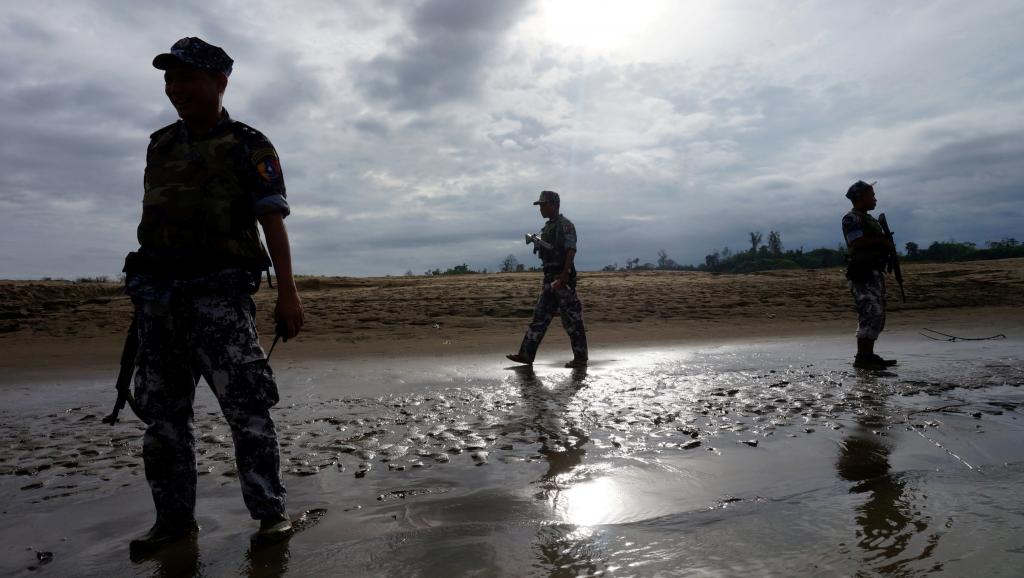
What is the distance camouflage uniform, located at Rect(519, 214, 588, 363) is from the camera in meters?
7.95

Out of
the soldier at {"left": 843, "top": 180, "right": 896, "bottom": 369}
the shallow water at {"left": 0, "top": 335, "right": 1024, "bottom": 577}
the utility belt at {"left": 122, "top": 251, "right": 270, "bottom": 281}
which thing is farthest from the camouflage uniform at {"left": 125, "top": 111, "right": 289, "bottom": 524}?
the soldier at {"left": 843, "top": 180, "right": 896, "bottom": 369}

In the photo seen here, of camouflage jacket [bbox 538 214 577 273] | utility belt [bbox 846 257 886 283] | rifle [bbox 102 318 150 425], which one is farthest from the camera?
camouflage jacket [bbox 538 214 577 273]

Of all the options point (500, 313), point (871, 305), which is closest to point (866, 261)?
point (871, 305)

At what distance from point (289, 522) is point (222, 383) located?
2.05 ft

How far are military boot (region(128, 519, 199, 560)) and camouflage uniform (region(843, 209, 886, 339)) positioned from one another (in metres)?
6.91

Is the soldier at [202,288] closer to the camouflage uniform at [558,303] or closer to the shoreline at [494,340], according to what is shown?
the camouflage uniform at [558,303]

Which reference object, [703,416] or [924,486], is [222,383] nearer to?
[924,486]

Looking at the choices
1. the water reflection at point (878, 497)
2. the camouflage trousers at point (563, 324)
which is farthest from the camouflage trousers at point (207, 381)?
the camouflage trousers at point (563, 324)

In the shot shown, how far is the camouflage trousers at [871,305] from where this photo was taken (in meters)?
7.18

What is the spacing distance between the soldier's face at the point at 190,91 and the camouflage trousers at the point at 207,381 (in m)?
0.76

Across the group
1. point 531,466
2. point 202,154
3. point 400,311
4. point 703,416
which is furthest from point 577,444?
point 400,311

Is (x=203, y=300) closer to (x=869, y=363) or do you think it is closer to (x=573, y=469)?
(x=573, y=469)

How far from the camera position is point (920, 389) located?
18.0 ft

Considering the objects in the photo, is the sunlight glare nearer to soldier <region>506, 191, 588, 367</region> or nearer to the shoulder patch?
the shoulder patch
